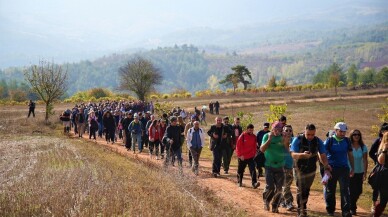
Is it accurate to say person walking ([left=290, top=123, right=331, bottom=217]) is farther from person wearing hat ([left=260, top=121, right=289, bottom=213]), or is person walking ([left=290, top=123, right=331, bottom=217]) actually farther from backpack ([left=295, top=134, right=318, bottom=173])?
person wearing hat ([left=260, top=121, right=289, bottom=213])

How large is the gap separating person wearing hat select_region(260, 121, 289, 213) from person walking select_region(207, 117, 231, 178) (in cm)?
441

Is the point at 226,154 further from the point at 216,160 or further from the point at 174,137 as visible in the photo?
the point at 174,137

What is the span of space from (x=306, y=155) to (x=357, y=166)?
173cm

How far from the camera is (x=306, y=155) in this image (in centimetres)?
874

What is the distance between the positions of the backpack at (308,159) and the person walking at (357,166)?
4.19ft

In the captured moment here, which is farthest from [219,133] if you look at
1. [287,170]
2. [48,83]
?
[48,83]

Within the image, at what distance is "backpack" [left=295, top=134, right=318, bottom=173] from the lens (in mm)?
8805

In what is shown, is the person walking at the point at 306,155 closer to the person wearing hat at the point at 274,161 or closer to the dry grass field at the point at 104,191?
the person wearing hat at the point at 274,161

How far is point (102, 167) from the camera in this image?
1352 centimetres

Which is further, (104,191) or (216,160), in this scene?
(216,160)

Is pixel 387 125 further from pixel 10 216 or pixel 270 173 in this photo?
pixel 10 216

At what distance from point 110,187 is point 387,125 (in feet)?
19.8

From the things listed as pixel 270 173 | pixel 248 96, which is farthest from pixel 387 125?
pixel 248 96

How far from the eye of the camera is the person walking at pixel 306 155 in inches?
345
